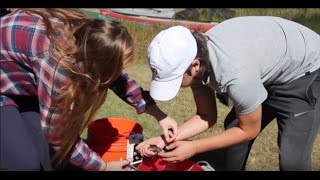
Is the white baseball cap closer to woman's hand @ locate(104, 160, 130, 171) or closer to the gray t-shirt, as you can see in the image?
the gray t-shirt

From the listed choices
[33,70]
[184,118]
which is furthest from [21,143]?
[184,118]

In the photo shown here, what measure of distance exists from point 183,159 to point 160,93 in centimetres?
38

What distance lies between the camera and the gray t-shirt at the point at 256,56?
7.66 feet

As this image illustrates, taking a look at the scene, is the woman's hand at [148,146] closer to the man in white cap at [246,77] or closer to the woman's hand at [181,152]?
the man in white cap at [246,77]

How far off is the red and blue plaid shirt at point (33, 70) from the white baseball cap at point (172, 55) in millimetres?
453

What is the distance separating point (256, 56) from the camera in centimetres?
241

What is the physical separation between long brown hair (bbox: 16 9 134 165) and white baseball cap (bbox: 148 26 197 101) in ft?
0.63

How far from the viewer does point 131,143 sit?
9.54ft

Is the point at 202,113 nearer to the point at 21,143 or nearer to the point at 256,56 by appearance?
the point at 256,56

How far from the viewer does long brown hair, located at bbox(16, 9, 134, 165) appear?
7.86ft

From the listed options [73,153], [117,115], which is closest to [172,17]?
[117,115]

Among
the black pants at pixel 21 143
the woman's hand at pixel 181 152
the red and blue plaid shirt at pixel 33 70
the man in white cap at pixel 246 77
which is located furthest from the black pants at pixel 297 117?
the black pants at pixel 21 143

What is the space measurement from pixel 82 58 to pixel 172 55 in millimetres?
443

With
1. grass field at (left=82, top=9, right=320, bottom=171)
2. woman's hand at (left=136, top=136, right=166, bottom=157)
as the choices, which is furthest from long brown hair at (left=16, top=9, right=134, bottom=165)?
grass field at (left=82, top=9, right=320, bottom=171)
